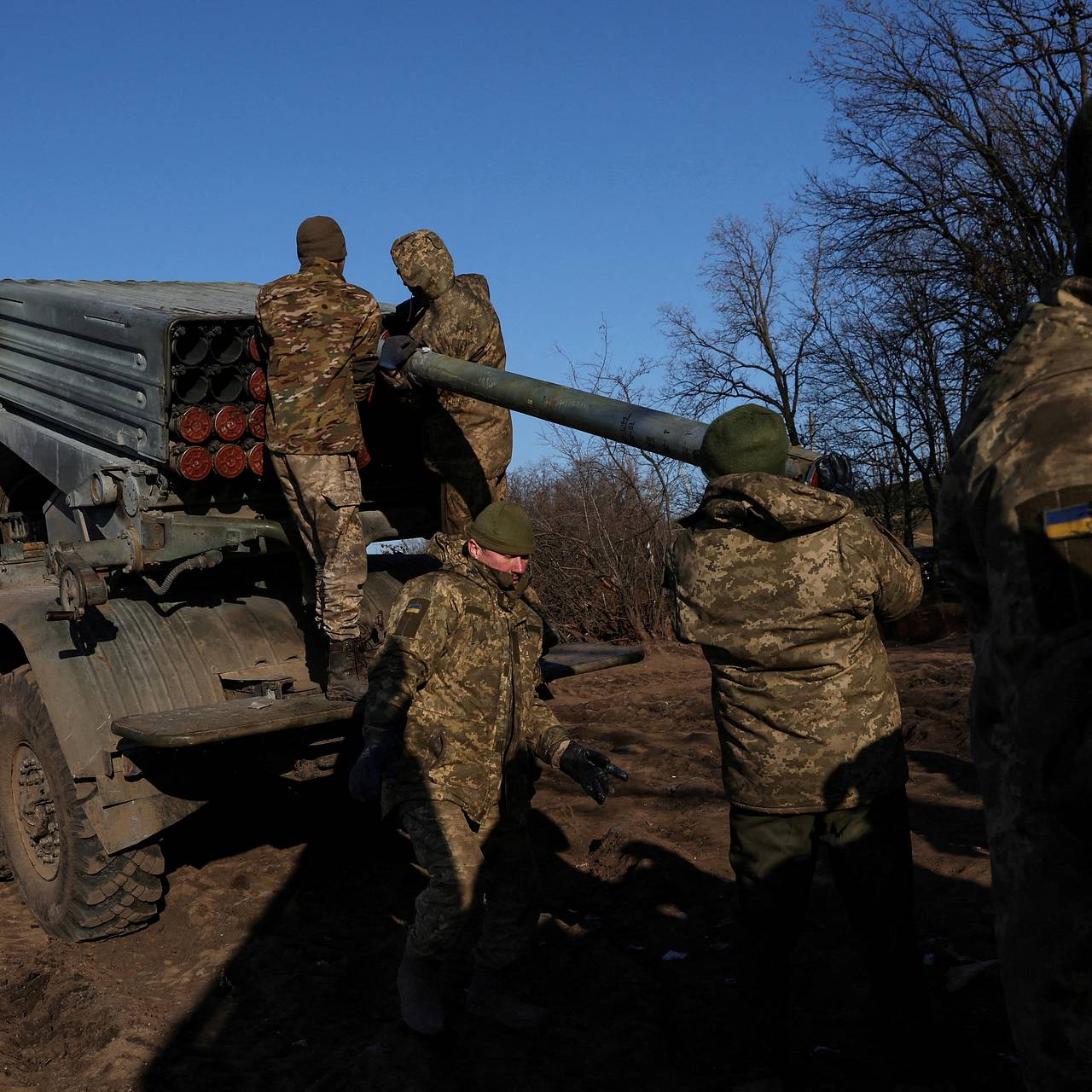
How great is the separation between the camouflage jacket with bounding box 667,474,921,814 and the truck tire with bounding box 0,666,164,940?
9.27 ft

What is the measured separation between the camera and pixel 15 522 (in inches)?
264

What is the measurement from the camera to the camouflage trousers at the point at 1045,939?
5.43 feet

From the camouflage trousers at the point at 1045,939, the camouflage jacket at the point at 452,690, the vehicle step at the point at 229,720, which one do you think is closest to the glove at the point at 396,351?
the camouflage jacket at the point at 452,690

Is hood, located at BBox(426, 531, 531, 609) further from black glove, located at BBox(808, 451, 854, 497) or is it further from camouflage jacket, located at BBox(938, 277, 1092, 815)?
camouflage jacket, located at BBox(938, 277, 1092, 815)

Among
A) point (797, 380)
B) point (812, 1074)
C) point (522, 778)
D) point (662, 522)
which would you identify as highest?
point (797, 380)

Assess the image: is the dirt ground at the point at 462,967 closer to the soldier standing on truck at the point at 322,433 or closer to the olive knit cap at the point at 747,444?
the soldier standing on truck at the point at 322,433

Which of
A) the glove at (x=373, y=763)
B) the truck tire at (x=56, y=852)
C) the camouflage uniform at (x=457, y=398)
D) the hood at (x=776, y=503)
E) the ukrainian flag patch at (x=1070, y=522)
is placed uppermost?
the camouflage uniform at (x=457, y=398)

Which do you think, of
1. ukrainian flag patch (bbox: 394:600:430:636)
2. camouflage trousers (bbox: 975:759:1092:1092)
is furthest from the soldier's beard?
camouflage trousers (bbox: 975:759:1092:1092)

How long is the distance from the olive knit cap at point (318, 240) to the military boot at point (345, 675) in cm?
167

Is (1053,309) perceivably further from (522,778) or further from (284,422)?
(284,422)

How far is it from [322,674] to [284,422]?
3.76 ft

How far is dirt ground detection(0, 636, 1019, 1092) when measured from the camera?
375 cm

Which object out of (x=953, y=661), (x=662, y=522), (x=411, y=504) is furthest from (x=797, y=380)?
(x=411, y=504)

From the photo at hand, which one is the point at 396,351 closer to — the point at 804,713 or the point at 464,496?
the point at 464,496
